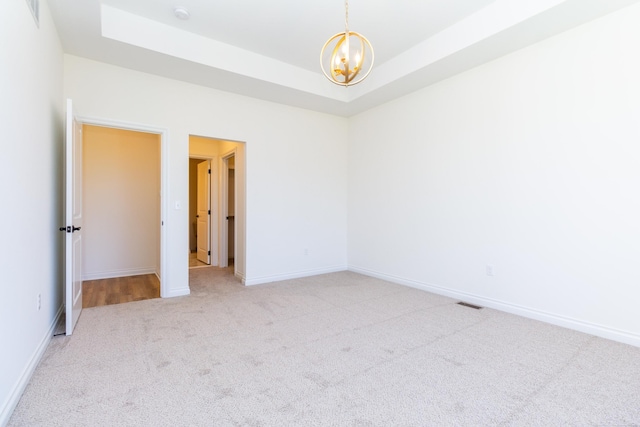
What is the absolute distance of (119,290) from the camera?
4.23 meters

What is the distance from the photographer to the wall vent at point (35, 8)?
2.09m

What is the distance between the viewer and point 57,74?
9.96 feet

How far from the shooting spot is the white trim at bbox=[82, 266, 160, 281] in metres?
4.85

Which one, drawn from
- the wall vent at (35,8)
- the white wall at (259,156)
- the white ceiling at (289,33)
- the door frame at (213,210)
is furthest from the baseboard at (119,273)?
the wall vent at (35,8)

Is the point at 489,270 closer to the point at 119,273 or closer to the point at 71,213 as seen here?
the point at 71,213

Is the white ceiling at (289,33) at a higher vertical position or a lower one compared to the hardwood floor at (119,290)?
higher

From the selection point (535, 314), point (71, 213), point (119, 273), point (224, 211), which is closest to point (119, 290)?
point (119, 273)

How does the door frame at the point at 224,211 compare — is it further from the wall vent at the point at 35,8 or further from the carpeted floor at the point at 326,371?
the wall vent at the point at 35,8

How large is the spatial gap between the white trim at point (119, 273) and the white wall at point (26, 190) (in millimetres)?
2136

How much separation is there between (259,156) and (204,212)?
97.4 inches

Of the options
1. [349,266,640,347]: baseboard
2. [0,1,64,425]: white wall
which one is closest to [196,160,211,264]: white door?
[0,1,64,425]: white wall

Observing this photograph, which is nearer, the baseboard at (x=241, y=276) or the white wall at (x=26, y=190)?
the white wall at (x=26, y=190)

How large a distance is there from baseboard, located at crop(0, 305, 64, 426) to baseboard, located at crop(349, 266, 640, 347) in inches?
152

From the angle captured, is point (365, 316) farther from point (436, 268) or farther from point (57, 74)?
point (57, 74)
